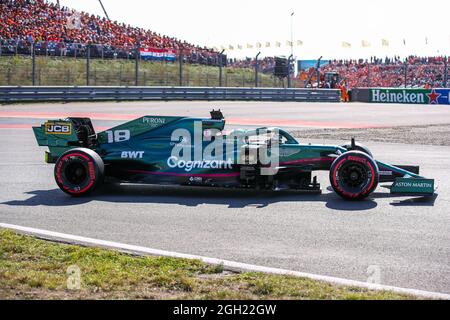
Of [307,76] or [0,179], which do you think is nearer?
[0,179]

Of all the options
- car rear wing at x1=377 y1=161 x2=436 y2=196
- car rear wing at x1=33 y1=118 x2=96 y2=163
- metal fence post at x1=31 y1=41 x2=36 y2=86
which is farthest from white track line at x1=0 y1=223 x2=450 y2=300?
metal fence post at x1=31 y1=41 x2=36 y2=86

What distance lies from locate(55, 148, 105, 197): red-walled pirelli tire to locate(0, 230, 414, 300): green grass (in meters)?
3.20

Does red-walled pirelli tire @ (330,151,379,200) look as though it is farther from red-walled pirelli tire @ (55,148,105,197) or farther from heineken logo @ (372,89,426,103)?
heineken logo @ (372,89,426,103)

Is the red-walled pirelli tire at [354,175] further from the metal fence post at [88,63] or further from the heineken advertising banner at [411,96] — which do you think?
the heineken advertising banner at [411,96]

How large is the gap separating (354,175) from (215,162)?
1840mm

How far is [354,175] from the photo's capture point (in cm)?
971

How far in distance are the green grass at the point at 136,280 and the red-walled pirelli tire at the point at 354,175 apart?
374 centimetres

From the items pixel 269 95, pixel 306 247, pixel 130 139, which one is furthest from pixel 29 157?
pixel 269 95

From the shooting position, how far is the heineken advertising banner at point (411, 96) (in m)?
42.7

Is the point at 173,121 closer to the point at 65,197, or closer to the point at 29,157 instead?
the point at 65,197

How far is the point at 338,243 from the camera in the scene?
734 cm

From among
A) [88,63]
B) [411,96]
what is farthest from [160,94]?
[411,96]

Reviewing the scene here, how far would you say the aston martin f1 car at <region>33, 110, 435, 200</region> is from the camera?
384 inches

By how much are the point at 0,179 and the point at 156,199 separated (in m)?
3.03
